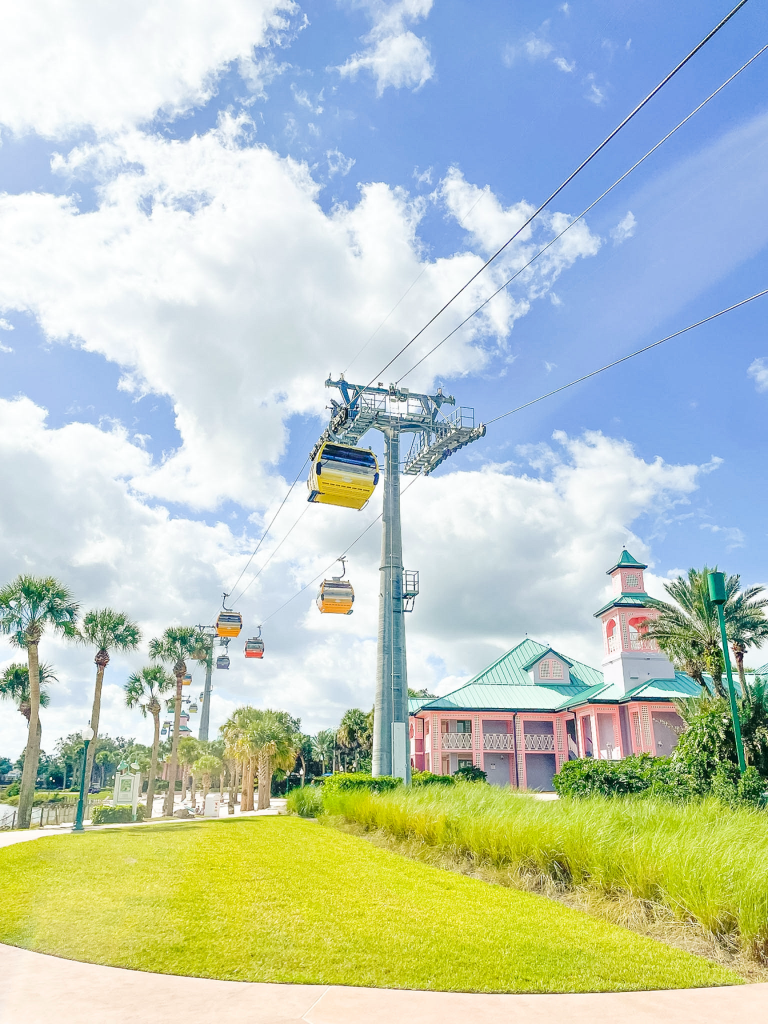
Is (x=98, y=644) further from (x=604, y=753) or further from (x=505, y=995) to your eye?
(x=505, y=995)

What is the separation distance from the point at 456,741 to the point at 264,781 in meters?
11.7

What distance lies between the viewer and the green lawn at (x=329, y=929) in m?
6.11

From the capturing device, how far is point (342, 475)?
21891 mm

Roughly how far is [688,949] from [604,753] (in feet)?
114

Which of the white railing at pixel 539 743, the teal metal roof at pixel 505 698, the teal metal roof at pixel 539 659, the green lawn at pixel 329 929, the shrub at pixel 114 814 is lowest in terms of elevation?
the shrub at pixel 114 814

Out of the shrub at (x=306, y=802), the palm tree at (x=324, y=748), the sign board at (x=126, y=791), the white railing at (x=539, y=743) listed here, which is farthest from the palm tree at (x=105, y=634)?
the palm tree at (x=324, y=748)

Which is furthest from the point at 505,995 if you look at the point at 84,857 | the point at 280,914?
the point at 84,857

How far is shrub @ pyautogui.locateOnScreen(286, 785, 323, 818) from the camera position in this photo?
25375 millimetres

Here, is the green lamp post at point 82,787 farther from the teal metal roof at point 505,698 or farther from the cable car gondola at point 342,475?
the teal metal roof at point 505,698

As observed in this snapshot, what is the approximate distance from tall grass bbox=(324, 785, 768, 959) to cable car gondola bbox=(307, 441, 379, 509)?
10029 millimetres

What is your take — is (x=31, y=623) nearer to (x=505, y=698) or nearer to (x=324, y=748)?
(x=505, y=698)

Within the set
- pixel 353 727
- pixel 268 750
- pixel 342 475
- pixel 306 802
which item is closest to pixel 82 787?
pixel 306 802

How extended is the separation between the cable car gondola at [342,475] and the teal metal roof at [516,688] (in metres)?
23.9

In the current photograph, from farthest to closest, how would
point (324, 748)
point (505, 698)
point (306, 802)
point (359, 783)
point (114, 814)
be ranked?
point (324, 748), point (505, 698), point (114, 814), point (306, 802), point (359, 783)
